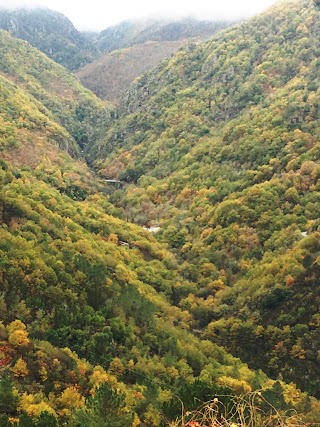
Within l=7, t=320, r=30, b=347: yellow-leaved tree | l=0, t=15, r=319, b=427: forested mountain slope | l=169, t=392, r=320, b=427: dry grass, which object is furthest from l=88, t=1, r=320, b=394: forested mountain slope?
l=169, t=392, r=320, b=427: dry grass

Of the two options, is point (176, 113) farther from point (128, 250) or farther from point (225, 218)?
point (128, 250)

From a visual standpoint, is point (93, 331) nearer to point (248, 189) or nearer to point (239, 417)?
point (239, 417)

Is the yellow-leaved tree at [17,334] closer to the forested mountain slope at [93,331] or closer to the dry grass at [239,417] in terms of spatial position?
the forested mountain slope at [93,331]

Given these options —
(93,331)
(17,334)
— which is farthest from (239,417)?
(93,331)

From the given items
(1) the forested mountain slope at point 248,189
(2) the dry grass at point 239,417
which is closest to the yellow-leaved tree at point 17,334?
(2) the dry grass at point 239,417

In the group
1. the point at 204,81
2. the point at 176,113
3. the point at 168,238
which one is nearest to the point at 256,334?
the point at 168,238

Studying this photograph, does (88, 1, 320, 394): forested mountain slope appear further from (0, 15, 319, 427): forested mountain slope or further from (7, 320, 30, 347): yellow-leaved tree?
(7, 320, 30, 347): yellow-leaved tree
